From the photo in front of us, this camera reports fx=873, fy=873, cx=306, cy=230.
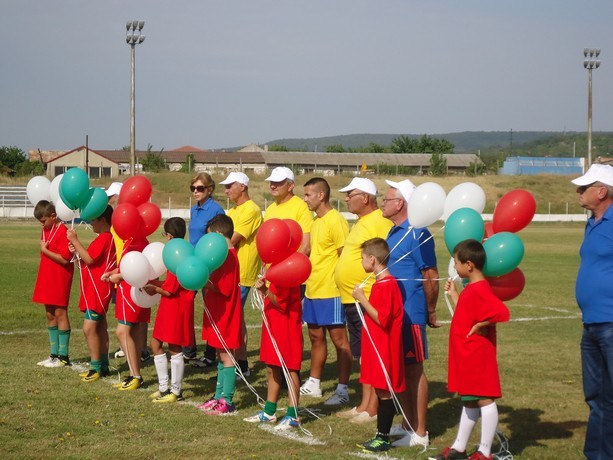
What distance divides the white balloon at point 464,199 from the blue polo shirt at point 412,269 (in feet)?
1.11

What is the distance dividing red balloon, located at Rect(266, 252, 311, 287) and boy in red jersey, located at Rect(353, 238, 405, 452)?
61 cm

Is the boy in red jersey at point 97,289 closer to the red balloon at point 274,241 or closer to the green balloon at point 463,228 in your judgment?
the red balloon at point 274,241

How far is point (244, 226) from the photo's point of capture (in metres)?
9.95

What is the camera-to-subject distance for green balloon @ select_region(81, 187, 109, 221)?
9562 millimetres

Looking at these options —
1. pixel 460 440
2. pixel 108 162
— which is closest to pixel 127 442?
pixel 460 440

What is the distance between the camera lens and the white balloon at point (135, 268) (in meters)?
8.41

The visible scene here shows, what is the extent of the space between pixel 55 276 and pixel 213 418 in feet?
10.9

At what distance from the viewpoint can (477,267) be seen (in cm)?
662

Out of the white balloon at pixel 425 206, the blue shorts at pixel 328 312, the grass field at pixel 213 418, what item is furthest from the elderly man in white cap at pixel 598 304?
the blue shorts at pixel 328 312

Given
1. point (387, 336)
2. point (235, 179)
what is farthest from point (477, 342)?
point (235, 179)

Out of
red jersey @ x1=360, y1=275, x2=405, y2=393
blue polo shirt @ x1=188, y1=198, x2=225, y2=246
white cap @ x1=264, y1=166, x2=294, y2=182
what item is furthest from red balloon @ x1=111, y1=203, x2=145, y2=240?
red jersey @ x1=360, y1=275, x2=405, y2=393

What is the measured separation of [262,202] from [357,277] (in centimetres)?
5472

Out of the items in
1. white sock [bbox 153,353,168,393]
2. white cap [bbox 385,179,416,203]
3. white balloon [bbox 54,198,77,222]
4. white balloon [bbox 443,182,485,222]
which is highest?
white cap [bbox 385,179,416,203]

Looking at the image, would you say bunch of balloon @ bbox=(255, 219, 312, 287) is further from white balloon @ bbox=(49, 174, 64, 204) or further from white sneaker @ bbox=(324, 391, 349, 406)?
white balloon @ bbox=(49, 174, 64, 204)
